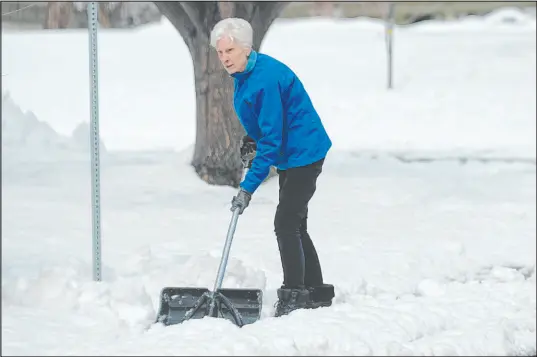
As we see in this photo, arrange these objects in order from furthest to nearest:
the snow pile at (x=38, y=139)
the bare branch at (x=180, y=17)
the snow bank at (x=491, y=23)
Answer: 1. the snow bank at (x=491, y=23)
2. the snow pile at (x=38, y=139)
3. the bare branch at (x=180, y=17)

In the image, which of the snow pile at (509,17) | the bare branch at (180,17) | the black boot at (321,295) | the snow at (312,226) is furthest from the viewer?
the snow pile at (509,17)

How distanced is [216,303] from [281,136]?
3.14 feet

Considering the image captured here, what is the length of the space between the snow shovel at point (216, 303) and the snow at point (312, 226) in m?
0.12

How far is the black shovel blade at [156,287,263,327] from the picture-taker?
204 inches

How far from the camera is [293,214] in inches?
208

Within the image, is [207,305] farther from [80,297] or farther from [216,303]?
[80,297]

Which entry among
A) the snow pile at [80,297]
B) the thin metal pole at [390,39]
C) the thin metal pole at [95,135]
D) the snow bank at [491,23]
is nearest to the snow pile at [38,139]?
the thin metal pole at [95,135]

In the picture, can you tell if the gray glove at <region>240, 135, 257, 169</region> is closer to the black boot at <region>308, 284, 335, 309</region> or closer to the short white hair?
the short white hair

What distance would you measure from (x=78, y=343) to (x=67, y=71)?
14.9m

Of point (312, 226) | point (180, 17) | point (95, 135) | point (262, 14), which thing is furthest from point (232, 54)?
point (180, 17)

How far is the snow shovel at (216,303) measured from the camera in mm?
5176

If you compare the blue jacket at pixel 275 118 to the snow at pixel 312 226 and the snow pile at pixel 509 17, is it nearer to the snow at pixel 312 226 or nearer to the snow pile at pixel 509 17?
the snow at pixel 312 226

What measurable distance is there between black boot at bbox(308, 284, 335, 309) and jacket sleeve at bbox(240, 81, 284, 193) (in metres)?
0.82

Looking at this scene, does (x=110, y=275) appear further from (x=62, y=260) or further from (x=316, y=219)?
(x=316, y=219)
